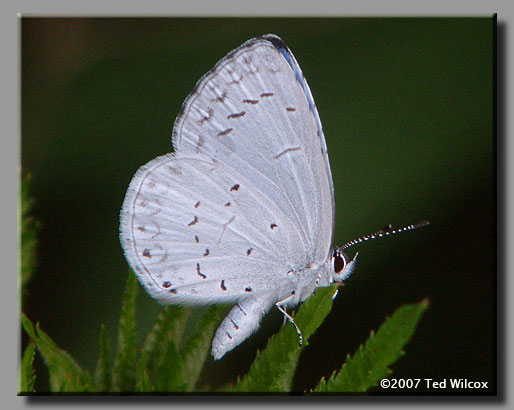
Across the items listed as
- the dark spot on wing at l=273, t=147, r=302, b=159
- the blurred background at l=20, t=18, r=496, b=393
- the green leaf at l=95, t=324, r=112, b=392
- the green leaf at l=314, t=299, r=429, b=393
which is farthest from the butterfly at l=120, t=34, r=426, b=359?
the green leaf at l=314, t=299, r=429, b=393

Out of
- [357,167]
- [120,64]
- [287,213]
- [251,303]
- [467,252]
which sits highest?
[120,64]

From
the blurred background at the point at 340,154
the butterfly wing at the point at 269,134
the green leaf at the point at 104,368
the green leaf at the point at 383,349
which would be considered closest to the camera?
the green leaf at the point at 383,349

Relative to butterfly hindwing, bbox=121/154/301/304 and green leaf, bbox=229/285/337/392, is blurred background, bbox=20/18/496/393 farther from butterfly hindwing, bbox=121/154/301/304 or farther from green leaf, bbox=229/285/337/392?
green leaf, bbox=229/285/337/392

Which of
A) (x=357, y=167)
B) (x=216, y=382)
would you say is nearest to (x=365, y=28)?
(x=357, y=167)

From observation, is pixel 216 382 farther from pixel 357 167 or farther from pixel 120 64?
pixel 120 64

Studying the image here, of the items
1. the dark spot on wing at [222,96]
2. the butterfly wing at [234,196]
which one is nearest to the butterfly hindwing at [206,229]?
the butterfly wing at [234,196]

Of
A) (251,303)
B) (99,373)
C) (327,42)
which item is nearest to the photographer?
(99,373)

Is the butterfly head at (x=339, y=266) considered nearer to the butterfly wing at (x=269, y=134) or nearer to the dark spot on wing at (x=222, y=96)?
the butterfly wing at (x=269, y=134)
